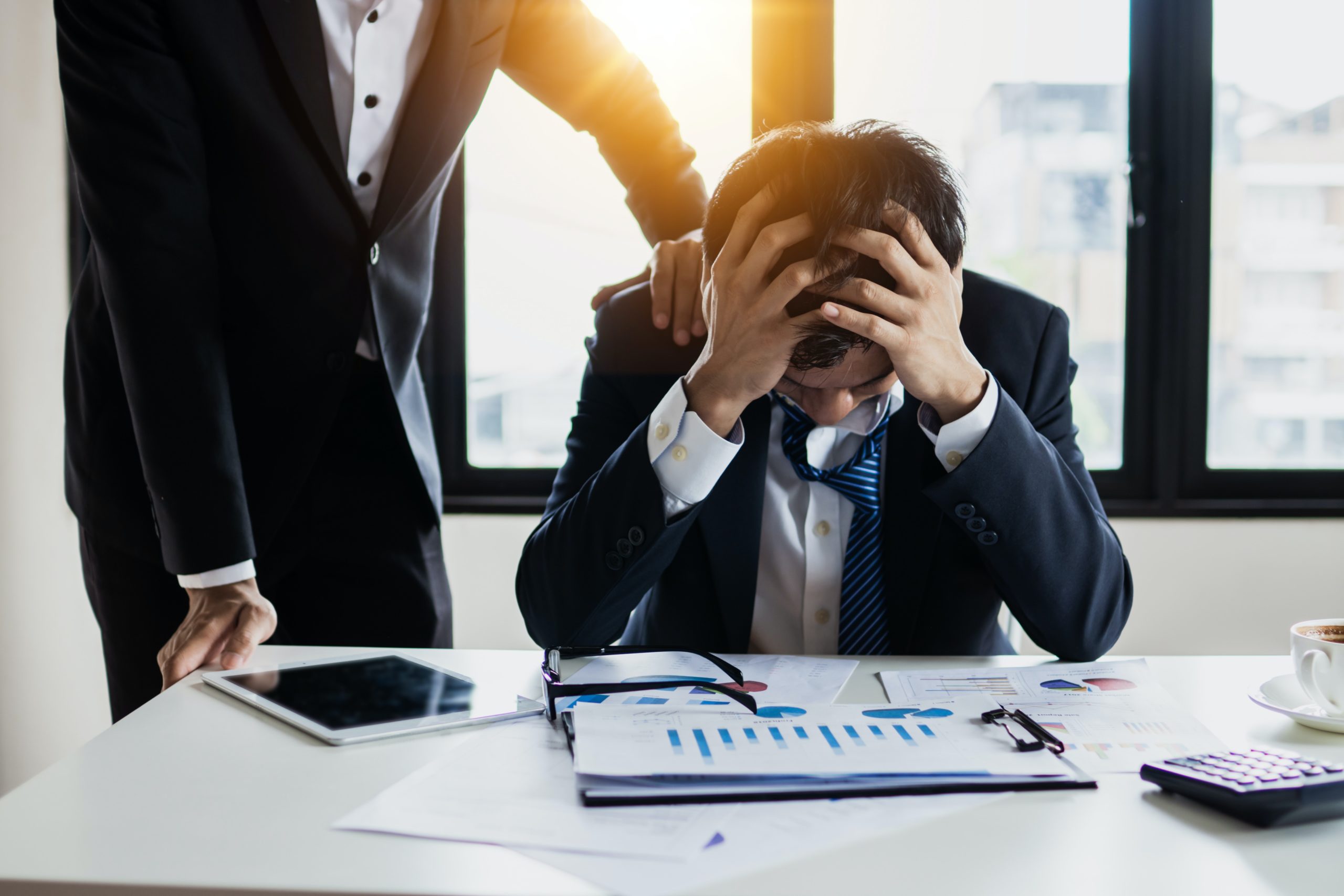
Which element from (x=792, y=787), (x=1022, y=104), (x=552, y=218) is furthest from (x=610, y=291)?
(x=1022, y=104)

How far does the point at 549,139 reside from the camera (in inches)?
106

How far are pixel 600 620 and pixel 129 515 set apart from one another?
2.24ft

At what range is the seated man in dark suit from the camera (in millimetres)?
1033

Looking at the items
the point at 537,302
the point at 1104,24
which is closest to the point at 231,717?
the point at 537,302

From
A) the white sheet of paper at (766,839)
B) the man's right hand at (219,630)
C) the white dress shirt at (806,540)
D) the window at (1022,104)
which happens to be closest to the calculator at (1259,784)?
the white sheet of paper at (766,839)

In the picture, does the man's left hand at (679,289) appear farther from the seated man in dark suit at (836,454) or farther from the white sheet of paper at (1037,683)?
the white sheet of paper at (1037,683)

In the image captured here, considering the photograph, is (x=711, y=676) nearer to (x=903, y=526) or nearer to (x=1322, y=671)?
(x=903, y=526)

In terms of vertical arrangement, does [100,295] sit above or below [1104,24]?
below

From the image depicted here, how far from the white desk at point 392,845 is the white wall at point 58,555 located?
1580mm

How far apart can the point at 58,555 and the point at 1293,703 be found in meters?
2.40

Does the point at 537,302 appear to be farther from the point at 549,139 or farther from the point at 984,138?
the point at 984,138

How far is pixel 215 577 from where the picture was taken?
3.68 feet

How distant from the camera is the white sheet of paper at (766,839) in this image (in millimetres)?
566

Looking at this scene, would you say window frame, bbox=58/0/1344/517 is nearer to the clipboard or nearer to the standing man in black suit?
the standing man in black suit
